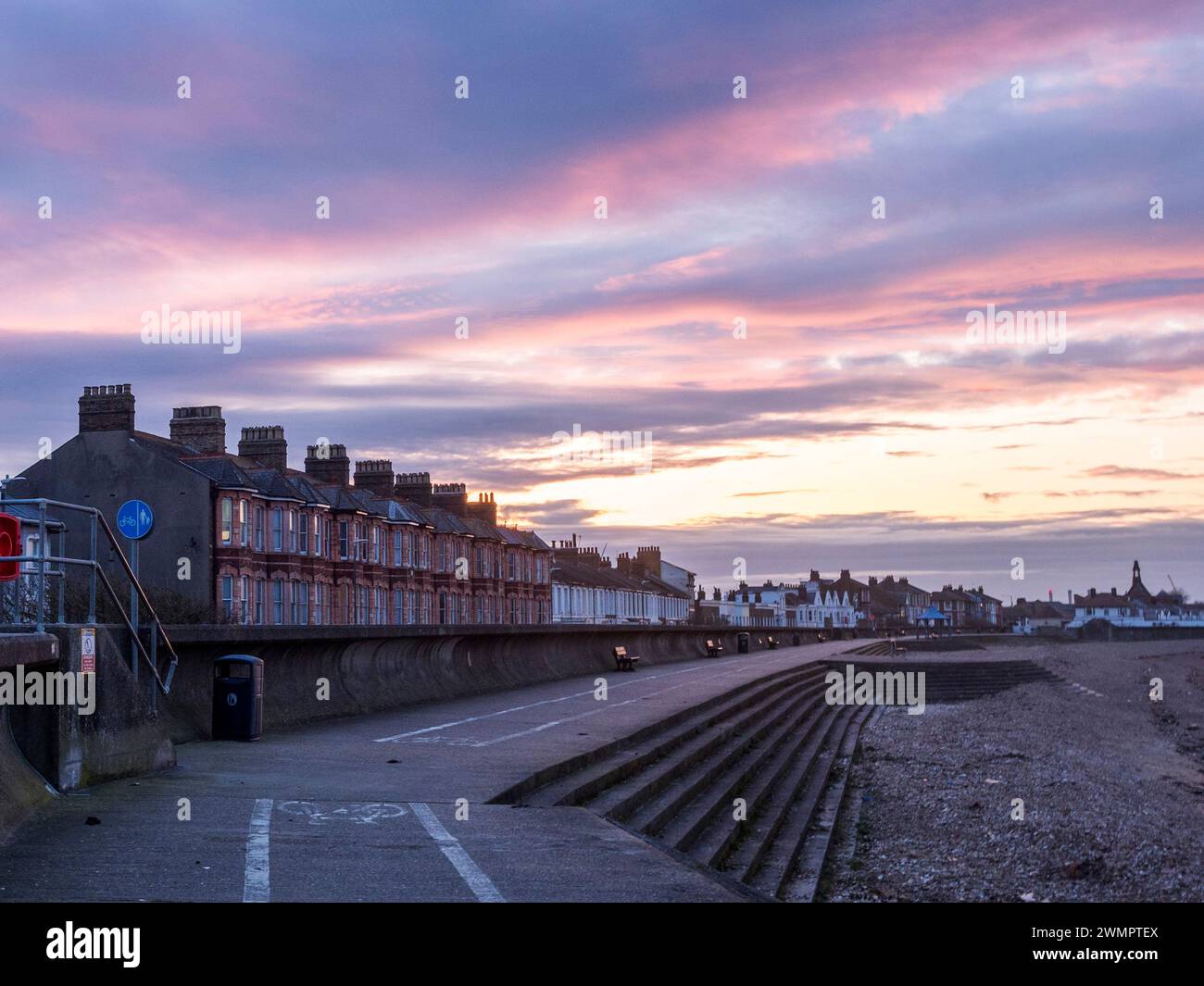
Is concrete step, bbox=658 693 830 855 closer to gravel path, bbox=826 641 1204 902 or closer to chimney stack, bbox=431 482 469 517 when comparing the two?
gravel path, bbox=826 641 1204 902

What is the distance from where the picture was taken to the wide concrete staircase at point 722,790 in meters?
12.8

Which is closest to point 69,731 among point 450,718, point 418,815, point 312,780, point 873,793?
point 312,780

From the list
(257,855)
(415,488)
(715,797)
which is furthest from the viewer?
(415,488)

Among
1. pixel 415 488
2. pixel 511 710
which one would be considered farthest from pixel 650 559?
pixel 511 710

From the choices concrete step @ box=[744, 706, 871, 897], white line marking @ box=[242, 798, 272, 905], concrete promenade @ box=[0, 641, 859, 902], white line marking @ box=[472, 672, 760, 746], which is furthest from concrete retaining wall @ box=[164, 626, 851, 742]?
concrete step @ box=[744, 706, 871, 897]

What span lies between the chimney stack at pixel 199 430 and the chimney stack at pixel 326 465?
404 inches

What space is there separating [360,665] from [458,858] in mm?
12030

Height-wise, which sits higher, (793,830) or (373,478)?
(373,478)

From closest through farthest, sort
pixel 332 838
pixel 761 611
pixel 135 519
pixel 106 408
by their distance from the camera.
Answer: pixel 332 838 < pixel 135 519 < pixel 106 408 < pixel 761 611

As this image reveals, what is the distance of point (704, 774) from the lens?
54.1ft

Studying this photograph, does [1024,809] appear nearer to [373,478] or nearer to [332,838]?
[332,838]

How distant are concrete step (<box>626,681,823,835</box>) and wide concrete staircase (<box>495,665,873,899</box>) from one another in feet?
0.08

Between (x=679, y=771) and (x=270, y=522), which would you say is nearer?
(x=679, y=771)

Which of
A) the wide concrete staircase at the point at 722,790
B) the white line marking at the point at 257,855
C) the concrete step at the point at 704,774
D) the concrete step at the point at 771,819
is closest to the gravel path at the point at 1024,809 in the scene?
the wide concrete staircase at the point at 722,790
